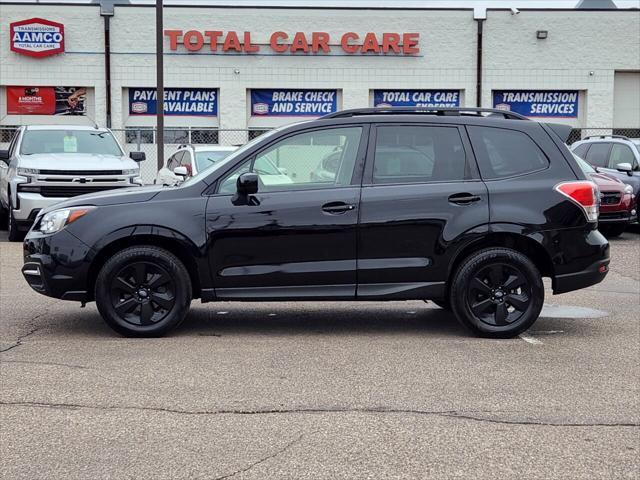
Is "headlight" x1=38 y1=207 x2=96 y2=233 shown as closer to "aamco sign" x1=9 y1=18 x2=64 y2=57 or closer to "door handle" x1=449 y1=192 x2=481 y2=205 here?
"door handle" x1=449 y1=192 x2=481 y2=205

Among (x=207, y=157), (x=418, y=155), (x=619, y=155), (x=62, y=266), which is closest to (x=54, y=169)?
(x=207, y=157)

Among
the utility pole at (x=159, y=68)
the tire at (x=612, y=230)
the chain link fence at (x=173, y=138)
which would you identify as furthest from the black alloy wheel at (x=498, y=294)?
the chain link fence at (x=173, y=138)

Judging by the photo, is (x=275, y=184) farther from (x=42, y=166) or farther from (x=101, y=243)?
(x=42, y=166)

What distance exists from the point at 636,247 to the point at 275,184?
9.58m

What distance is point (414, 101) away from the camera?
29.7 meters

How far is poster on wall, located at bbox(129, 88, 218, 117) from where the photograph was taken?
28812 millimetres

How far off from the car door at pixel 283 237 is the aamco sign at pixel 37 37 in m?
22.6

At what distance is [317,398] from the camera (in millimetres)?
5594

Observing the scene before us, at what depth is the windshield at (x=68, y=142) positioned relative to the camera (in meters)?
15.9

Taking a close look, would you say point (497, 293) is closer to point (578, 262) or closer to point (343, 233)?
point (578, 262)

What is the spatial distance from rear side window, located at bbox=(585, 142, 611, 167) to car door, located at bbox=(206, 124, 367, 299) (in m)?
11.8

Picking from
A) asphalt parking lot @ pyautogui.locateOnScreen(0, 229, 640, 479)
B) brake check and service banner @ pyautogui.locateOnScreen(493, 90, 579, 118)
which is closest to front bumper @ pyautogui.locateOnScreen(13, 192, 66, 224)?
asphalt parking lot @ pyautogui.locateOnScreen(0, 229, 640, 479)

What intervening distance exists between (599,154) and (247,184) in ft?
41.3

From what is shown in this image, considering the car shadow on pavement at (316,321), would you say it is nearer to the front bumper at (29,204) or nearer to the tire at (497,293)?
the tire at (497,293)
